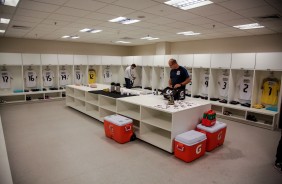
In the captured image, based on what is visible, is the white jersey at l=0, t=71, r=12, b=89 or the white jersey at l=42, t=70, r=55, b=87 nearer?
the white jersey at l=0, t=71, r=12, b=89

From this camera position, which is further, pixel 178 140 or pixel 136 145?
pixel 136 145

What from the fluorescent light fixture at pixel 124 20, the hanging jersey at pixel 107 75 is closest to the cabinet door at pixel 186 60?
the fluorescent light fixture at pixel 124 20

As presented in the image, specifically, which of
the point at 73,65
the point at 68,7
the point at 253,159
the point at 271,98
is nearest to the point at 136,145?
the point at 253,159

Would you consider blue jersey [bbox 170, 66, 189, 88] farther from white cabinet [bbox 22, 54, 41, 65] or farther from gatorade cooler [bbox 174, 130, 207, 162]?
white cabinet [bbox 22, 54, 41, 65]

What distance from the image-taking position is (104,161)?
10.2 feet

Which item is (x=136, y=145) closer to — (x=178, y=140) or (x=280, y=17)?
(x=178, y=140)

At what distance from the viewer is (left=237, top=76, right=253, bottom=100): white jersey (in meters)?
5.62

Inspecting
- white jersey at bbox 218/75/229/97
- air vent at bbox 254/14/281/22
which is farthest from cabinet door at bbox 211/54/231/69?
air vent at bbox 254/14/281/22

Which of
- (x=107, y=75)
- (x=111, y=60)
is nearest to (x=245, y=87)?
(x=111, y=60)

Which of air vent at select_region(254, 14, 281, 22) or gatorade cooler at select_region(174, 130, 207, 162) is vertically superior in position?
air vent at select_region(254, 14, 281, 22)

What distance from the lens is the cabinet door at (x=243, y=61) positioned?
5.18m

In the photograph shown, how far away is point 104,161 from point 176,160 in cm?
122

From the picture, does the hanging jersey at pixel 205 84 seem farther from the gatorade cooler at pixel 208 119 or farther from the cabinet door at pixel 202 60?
the gatorade cooler at pixel 208 119

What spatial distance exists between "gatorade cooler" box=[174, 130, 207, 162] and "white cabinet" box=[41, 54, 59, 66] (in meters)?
6.64
